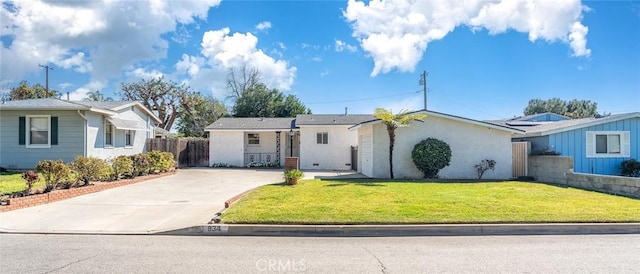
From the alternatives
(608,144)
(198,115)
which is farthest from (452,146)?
(198,115)

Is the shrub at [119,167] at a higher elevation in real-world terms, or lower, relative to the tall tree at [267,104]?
lower

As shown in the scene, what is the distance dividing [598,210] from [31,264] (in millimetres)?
10862

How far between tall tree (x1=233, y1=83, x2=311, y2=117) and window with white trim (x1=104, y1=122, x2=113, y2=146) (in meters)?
21.8

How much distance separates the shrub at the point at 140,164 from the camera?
54.6ft

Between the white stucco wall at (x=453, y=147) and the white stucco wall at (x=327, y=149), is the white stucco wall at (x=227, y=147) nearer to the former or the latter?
the white stucco wall at (x=327, y=149)

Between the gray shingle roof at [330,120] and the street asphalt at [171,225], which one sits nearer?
the street asphalt at [171,225]

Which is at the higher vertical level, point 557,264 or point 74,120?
point 74,120

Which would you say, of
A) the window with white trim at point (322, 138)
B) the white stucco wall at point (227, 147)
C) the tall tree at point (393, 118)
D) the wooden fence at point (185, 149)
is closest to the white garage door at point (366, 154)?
the tall tree at point (393, 118)

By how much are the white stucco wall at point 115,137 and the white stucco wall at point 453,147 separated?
13.1 m

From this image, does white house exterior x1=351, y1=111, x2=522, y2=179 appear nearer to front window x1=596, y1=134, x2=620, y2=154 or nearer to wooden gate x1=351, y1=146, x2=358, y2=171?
front window x1=596, y1=134, x2=620, y2=154

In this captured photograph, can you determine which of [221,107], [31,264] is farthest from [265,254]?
[221,107]

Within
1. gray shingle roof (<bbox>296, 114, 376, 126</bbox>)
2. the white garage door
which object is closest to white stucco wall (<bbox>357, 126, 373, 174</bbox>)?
the white garage door

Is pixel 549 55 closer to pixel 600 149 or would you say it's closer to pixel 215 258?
pixel 600 149

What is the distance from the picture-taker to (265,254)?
6.04 m
